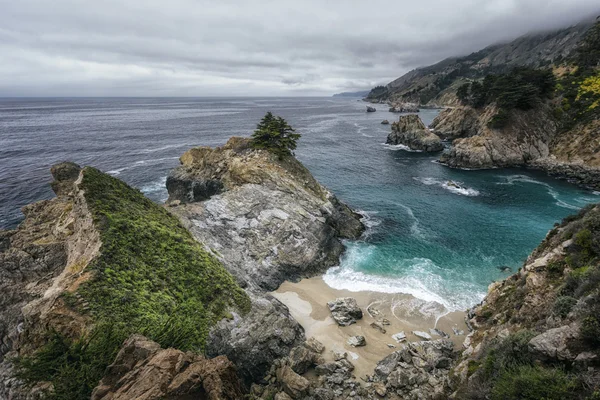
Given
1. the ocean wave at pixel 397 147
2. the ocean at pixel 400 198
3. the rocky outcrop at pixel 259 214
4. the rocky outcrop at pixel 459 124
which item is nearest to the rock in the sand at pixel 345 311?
the ocean at pixel 400 198

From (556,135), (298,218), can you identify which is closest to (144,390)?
(298,218)

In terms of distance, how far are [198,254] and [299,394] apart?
45.5ft

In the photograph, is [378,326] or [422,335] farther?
[378,326]

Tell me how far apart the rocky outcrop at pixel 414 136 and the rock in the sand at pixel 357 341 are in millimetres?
84307

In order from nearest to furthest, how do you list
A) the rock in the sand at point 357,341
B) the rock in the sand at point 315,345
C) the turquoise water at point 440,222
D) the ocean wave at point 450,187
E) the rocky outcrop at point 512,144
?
the rock in the sand at point 315,345, the rock in the sand at point 357,341, the turquoise water at point 440,222, the ocean wave at point 450,187, the rocky outcrop at point 512,144

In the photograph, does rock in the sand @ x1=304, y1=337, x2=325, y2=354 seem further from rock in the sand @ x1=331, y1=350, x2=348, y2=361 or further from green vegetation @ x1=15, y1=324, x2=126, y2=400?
green vegetation @ x1=15, y1=324, x2=126, y2=400

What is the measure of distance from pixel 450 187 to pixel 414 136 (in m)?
40.8

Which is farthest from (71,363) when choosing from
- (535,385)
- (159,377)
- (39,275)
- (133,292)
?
(535,385)

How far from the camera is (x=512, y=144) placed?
249 ft

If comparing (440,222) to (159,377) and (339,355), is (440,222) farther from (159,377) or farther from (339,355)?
(159,377)

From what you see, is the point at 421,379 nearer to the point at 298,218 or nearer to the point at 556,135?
the point at 298,218

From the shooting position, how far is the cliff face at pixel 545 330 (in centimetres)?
1119

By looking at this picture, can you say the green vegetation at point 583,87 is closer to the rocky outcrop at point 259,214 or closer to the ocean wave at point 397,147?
the ocean wave at point 397,147

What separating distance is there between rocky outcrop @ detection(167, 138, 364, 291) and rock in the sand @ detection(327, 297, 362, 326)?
6.54 metres
